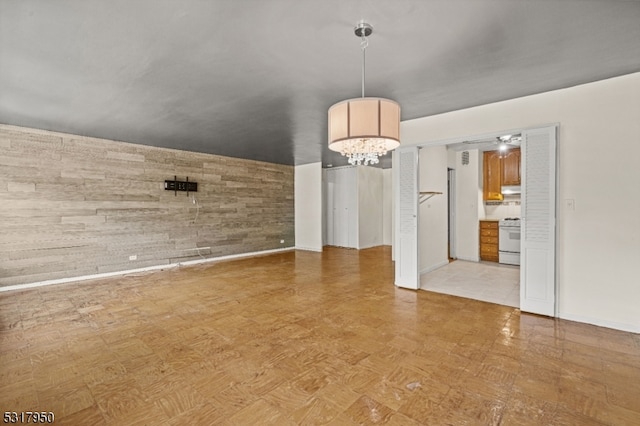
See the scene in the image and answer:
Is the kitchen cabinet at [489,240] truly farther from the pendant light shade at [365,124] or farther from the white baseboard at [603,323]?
the pendant light shade at [365,124]

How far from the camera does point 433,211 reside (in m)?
5.81

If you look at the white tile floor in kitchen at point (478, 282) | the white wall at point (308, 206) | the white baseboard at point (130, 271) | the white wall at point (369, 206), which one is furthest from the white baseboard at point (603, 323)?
the white baseboard at point (130, 271)

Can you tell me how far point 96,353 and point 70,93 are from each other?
292 centimetres

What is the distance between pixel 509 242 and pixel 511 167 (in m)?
1.75

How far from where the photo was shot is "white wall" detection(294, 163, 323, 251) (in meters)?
8.41

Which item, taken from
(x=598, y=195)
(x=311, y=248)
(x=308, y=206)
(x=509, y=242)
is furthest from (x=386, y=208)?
(x=598, y=195)

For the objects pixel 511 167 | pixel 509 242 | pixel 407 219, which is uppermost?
pixel 511 167

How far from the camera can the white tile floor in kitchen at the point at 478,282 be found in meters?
4.14

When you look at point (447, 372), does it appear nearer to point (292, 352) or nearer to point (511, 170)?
point (292, 352)

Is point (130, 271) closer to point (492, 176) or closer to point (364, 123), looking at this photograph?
point (364, 123)

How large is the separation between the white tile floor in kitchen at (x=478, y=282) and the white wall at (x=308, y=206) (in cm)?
373

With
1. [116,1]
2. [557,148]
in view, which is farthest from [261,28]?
[557,148]

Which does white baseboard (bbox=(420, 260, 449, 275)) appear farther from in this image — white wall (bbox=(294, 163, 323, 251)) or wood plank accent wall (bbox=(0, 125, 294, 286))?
wood plank accent wall (bbox=(0, 125, 294, 286))

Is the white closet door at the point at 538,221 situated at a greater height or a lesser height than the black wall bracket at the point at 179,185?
lesser
